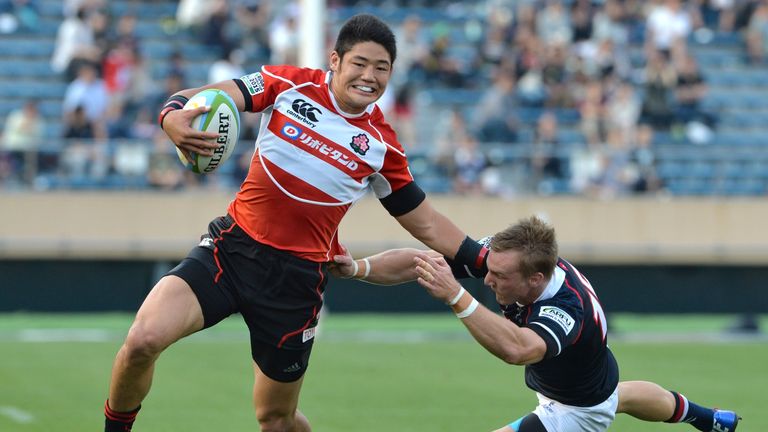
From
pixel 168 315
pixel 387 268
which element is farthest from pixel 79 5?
pixel 168 315

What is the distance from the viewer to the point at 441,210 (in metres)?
20.2

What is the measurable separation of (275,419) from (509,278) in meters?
1.57

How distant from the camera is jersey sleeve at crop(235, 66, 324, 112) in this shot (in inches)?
276

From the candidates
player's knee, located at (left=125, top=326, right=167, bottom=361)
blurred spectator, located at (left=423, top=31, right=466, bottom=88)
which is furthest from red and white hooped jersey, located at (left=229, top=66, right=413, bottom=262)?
blurred spectator, located at (left=423, top=31, right=466, bottom=88)

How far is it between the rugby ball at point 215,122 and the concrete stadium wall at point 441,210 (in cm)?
1271

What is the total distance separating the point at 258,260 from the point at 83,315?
1327cm

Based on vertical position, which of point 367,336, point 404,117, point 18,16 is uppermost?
point 18,16

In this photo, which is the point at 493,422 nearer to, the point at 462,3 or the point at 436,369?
the point at 436,369

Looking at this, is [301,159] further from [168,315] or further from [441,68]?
[441,68]

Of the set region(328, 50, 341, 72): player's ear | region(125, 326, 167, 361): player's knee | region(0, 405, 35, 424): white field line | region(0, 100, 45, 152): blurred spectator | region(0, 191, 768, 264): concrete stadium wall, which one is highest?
region(328, 50, 341, 72): player's ear

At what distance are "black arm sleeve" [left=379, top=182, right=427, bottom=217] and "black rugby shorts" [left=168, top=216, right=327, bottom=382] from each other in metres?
0.60

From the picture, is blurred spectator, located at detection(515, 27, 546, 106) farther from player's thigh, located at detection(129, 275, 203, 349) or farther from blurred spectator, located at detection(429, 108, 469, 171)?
player's thigh, located at detection(129, 275, 203, 349)

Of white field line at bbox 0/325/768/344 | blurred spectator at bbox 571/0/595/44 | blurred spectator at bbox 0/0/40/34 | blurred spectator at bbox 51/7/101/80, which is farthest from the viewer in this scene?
blurred spectator at bbox 571/0/595/44

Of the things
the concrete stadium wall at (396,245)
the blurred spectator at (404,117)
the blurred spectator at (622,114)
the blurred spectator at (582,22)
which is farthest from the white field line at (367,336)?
the blurred spectator at (582,22)
